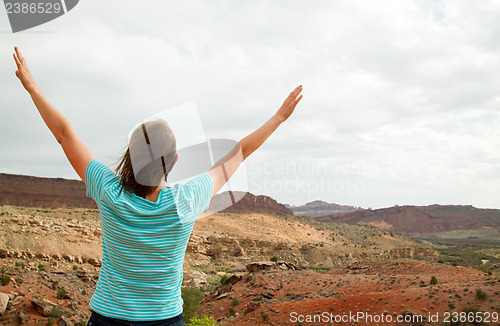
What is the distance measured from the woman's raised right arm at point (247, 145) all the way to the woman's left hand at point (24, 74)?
1142 millimetres

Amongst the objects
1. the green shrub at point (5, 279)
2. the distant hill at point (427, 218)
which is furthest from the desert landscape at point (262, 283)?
the distant hill at point (427, 218)

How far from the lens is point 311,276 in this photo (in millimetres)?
20688

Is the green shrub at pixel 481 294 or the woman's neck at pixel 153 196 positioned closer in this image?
the woman's neck at pixel 153 196

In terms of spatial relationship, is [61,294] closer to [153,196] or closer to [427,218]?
[153,196]

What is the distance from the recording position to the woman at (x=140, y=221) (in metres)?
1.75

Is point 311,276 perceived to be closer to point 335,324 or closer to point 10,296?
point 335,324

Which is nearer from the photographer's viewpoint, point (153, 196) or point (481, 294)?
point (153, 196)

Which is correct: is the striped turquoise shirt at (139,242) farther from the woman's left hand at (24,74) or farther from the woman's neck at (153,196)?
the woman's left hand at (24,74)

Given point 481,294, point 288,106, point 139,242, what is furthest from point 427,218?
point 139,242

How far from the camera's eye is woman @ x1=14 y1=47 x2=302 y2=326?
175cm

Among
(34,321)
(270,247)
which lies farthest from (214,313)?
(270,247)

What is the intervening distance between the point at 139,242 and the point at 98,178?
0.39 metres

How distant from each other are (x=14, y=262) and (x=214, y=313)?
46.6 feet

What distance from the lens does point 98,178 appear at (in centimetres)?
180
